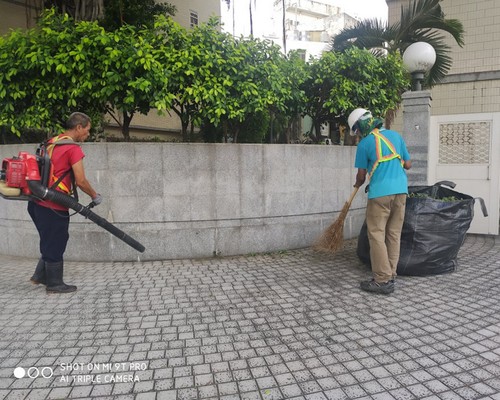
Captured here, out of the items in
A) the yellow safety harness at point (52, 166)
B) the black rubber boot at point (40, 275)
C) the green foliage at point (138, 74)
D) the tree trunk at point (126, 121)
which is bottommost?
the black rubber boot at point (40, 275)

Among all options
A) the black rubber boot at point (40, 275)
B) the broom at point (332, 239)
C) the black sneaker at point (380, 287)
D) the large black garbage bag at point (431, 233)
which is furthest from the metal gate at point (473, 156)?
the black rubber boot at point (40, 275)

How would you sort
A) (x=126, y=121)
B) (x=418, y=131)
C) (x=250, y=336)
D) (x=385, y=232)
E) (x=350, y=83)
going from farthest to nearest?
(x=350, y=83)
(x=418, y=131)
(x=126, y=121)
(x=385, y=232)
(x=250, y=336)

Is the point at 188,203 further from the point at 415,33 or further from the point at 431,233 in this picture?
the point at 415,33

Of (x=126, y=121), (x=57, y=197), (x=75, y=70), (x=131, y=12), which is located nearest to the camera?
(x=57, y=197)

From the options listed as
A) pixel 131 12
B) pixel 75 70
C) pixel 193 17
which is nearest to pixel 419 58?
pixel 75 70

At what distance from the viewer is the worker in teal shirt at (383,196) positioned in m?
3.79

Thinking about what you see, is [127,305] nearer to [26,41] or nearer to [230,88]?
[230,88]

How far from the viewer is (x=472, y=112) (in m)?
7.80

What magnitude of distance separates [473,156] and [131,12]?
8.92 m

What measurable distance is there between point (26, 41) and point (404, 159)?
16.3ft

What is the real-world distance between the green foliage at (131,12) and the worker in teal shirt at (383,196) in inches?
268

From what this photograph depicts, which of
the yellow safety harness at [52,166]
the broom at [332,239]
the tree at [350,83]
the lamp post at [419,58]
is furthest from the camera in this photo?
the tree at [350,83]

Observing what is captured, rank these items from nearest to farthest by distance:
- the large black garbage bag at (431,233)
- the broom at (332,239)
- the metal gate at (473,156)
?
the large black garbage bag at (431,233) < the broom at (332,239) < the metal gate at (473,156)

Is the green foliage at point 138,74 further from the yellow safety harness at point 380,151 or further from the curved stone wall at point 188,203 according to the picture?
the yellow safety harness at point 380,151
